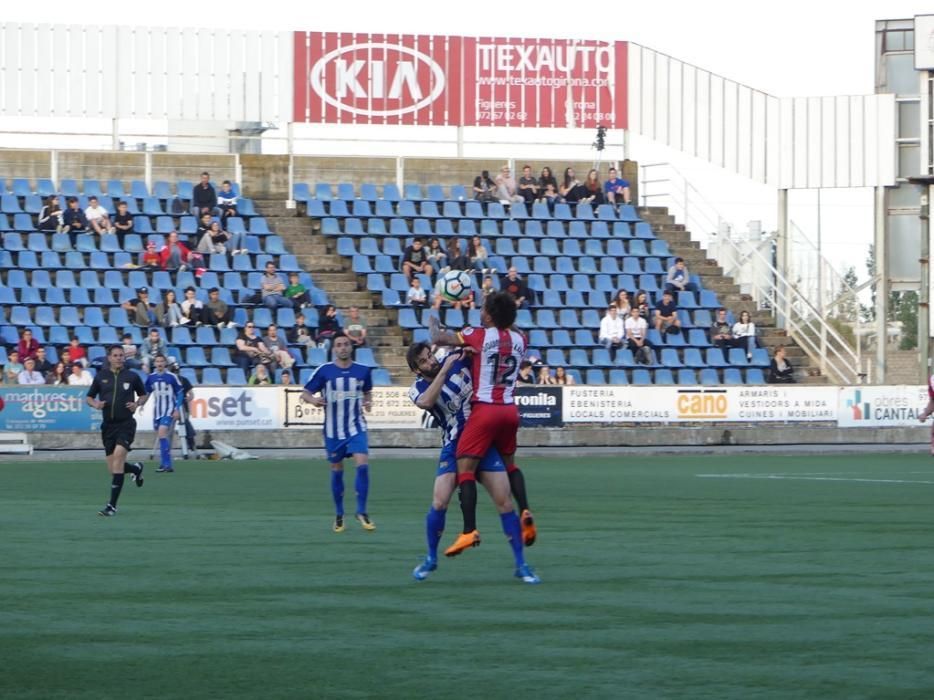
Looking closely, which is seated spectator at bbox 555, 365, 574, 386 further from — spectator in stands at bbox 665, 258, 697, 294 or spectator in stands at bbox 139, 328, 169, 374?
spectator in stands at bbox 139, 328, 169, 374

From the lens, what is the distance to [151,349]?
109 ft

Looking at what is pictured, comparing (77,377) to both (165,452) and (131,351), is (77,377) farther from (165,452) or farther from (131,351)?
(165,452)

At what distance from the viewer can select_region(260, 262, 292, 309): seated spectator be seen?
37344 mm

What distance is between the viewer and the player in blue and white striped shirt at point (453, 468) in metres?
12.2

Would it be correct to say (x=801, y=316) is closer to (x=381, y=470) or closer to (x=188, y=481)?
(x=381, y=470)

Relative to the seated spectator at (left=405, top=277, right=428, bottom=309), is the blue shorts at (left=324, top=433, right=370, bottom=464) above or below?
below

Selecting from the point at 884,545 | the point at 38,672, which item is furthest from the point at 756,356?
Result: the point at 38,672

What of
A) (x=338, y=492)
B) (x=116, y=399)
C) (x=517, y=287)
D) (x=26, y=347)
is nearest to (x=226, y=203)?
(x=517, y=287)

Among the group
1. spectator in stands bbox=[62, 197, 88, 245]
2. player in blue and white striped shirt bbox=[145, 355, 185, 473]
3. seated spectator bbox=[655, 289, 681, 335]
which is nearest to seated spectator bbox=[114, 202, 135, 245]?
spectator in stands bbox=[62, 197, 88, 245]

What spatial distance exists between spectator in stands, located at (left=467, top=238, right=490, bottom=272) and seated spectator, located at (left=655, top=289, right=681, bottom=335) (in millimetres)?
3918

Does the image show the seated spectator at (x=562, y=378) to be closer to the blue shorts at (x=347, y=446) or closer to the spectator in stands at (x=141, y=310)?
the spectator in stands at (x=141, y=310)

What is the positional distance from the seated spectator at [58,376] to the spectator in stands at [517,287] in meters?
9.43

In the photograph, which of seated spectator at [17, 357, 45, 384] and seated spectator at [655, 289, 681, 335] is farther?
seated spectator at [655, 289, 681, 335]

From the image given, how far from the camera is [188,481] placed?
2580 cm
